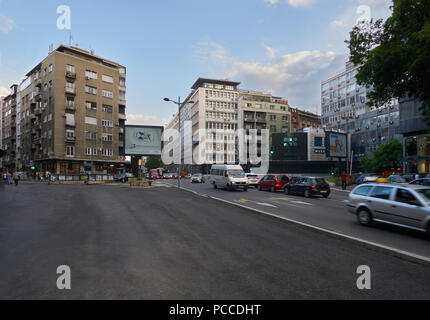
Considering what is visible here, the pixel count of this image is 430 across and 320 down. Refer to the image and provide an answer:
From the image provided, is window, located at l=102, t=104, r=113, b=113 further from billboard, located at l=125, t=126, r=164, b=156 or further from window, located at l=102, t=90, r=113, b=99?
billboard, located at l=125, t=126, r=164, b=156

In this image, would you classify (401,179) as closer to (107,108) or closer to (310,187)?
(310,187)

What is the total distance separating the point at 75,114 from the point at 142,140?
24032mm

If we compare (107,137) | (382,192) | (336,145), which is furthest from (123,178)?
(382,192)

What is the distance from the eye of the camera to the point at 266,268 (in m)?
4.97

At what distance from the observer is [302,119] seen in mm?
105312

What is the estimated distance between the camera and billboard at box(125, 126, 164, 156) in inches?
1433

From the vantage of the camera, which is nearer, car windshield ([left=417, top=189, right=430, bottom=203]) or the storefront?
car windshield ([left=417, top=189, right=430, bottom=203])

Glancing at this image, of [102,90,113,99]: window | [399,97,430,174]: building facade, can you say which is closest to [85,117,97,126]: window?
[102,90,113,99]: window

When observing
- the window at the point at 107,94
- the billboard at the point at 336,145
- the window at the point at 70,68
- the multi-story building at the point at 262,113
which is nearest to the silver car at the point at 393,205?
the billboard at the point at 336,145

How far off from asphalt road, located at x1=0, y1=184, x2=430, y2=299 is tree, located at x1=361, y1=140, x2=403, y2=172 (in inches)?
1823

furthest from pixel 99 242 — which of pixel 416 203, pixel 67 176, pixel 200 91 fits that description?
pixel 200 91

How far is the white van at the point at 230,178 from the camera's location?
2348 cm

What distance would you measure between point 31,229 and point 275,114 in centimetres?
8602
